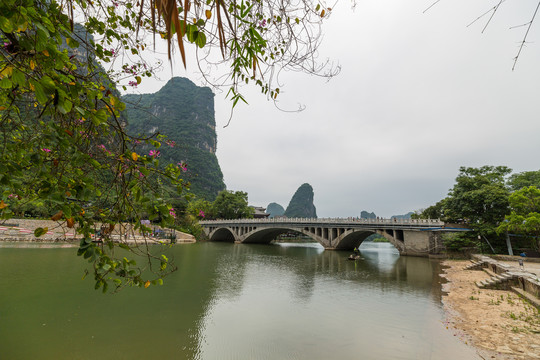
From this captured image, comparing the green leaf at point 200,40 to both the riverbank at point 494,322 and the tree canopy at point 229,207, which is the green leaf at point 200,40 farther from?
the tree canopy at point 229,207

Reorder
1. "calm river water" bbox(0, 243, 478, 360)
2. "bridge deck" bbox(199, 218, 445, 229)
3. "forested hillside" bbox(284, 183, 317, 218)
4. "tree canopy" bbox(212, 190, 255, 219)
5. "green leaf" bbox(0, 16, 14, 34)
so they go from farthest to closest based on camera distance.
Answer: "forested hillside" bbox(284, 183, 317, 218) < "tree canopy" bbox(212, 190, 255, 219) < "bridge deck" bbox(199, 218, 445, 229) < "calm river water" bbox(0, 243, 478, 360) < "green leaf" bbox(0, 16, 14, 34)

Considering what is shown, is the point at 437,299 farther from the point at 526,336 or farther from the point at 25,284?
the point at 25,284

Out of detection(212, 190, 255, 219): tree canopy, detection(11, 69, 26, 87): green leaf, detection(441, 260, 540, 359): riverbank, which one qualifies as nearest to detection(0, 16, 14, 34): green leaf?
detection(11, 69, 26, 87): green leaf

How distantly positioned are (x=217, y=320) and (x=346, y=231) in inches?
1152

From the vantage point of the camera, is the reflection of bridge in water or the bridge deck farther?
the bridge deck

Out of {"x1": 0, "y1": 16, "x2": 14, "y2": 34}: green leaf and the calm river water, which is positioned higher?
{"x1": 0, "y1": 16, "x2": 14, "y2": 34}: green leaf

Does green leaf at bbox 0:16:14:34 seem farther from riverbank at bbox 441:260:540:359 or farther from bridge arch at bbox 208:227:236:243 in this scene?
bridge arch at bbox 208:227:236:243

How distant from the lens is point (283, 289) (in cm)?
1381

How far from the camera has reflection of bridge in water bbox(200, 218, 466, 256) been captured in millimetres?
27413

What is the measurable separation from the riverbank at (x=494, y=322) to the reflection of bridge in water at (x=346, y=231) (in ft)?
51.0

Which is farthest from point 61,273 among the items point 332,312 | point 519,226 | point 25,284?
point 519,226

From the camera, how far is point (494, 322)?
847 centimetres

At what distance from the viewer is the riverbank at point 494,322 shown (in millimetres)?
6582

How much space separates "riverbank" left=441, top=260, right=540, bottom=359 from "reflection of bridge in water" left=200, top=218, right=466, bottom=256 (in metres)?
15.5
